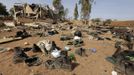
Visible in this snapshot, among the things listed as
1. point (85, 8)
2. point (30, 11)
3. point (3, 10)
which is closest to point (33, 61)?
point (30, 11)

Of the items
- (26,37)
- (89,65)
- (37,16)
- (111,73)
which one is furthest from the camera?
(37,16)

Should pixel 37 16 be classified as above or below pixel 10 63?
above

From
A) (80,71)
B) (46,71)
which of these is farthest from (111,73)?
(46,71)

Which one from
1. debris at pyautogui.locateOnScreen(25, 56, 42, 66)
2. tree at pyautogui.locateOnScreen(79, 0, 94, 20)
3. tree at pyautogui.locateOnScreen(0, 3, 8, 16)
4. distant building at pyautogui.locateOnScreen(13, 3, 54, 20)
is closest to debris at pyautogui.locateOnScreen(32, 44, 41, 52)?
debris at pyautogui.locateOnScreen(25, 56, 42, 66)

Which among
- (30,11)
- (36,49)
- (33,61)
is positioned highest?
(30,11)

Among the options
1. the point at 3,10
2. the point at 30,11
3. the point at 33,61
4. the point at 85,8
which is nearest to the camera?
the point at 33,61

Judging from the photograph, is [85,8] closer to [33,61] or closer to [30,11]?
[30,11]

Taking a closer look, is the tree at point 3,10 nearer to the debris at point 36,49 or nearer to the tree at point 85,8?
the tree at point 85,8

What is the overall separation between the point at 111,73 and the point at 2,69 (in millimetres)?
3632

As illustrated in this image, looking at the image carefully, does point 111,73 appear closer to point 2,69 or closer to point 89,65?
point 89,65

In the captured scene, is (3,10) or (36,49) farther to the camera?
(3,10)

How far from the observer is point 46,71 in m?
5.64

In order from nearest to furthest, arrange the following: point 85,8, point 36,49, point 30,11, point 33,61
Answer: point 33,61 → point 36,49 → point 30,11 → point 85,8

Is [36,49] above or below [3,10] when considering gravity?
below
